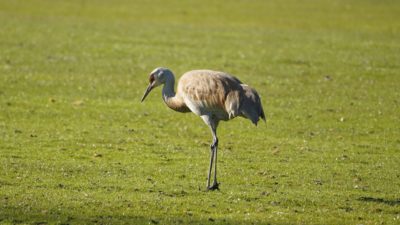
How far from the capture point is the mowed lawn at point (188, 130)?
14.0m

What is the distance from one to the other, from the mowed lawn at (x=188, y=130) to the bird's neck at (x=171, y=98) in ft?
4.43

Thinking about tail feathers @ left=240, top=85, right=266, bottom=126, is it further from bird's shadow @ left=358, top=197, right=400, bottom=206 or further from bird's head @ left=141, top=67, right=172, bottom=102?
bird's shadow @ left=358, top=197, right=400, bottom=206

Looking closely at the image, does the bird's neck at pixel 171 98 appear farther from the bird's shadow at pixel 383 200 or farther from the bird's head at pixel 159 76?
the bird's shadow at pixel 383 200

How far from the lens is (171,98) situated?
54.4 ft

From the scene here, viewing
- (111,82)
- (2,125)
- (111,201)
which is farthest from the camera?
(111,82)

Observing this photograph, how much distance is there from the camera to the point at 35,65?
1255 inches

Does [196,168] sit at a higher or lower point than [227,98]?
lower

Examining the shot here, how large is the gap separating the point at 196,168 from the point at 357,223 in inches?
196

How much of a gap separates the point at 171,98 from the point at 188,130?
5.64 m

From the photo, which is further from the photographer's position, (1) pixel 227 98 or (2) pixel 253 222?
(1) pixel 227 98

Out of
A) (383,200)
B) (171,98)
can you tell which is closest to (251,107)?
(171,98)

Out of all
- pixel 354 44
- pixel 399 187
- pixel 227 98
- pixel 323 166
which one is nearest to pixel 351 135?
pixel 323 166

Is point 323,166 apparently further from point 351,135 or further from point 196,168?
point 351,135

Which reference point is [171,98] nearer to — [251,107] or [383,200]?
[251,107]
